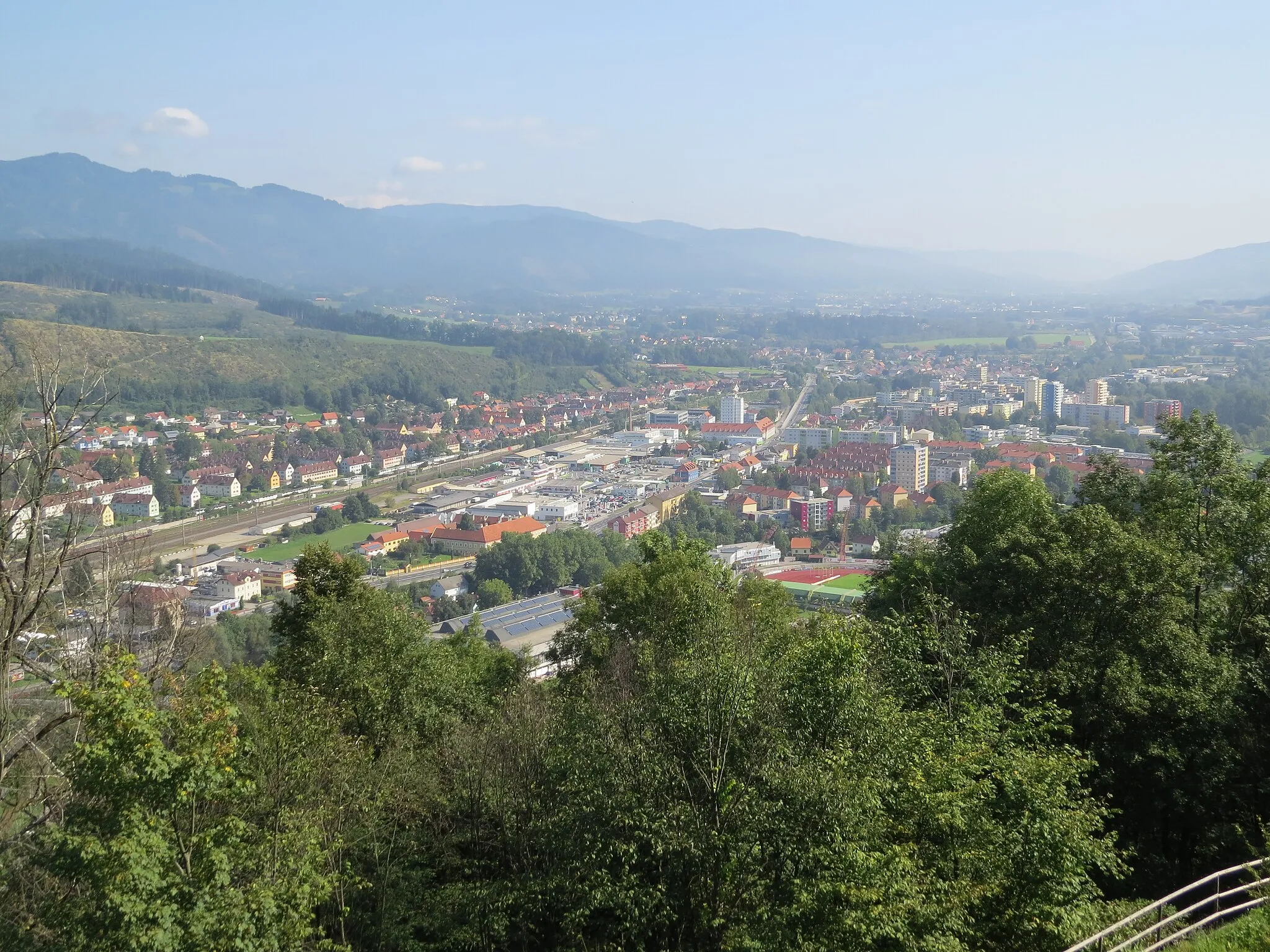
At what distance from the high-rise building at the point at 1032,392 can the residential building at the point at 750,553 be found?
1076 inches

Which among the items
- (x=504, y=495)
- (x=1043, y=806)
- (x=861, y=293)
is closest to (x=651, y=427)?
(x=504, y=495)

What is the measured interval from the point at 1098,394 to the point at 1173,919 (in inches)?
1902

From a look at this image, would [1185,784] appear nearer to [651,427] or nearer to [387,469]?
[387,469]

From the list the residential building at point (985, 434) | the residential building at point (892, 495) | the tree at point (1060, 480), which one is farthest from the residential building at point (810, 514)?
the residential building at point (985, 434)

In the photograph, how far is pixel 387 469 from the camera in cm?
3784

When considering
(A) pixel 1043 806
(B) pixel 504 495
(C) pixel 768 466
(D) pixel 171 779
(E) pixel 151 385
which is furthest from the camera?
(E) pixel 151 385

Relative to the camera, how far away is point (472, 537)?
2534 cm

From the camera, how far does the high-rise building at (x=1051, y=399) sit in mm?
46906

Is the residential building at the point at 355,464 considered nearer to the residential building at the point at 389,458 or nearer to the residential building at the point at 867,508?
the residential building at the point at 389,458

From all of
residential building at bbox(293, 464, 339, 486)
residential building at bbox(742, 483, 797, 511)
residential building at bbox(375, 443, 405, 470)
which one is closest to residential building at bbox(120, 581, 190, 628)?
residential building at bbox(742, 483, 797, 511)

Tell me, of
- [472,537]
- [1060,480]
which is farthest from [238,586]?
[1060,480]

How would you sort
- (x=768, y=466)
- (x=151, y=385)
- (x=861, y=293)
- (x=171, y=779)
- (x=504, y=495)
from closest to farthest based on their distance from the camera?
(x=171, y=779) → (x=504, y=495) → (x=768, y=466) → (x=151, y=385) → (x=861, y=293)

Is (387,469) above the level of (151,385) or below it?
below

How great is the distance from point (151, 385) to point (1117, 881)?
→ 4545 cm
